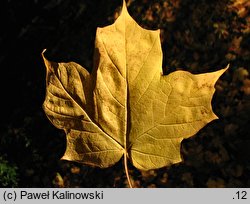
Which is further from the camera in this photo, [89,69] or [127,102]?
[89,69]

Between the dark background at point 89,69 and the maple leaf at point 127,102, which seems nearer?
the maple leaf at point 127,102

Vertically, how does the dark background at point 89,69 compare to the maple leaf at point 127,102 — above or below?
below

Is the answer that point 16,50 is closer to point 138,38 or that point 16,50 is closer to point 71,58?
point 71,58

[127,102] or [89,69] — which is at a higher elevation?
[127,102]

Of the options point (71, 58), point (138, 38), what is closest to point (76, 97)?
point (138, 38)
